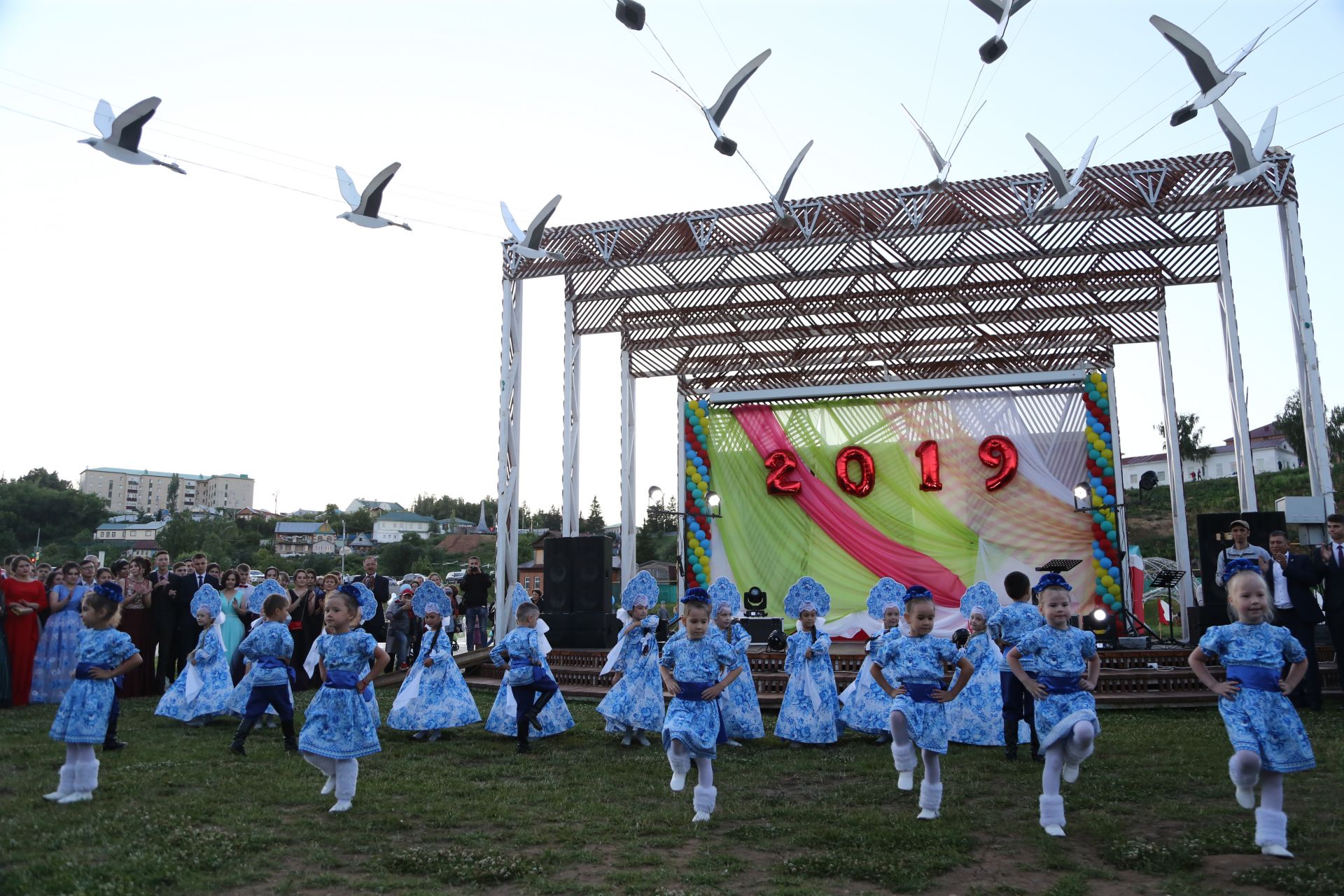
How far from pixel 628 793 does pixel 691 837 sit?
1.30 meters

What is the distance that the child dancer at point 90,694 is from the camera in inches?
236

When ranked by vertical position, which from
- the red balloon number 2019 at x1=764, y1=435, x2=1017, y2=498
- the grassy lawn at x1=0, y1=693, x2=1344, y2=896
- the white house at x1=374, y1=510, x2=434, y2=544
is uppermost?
the white house at x1=374, y1=510, x2=434, y2=544

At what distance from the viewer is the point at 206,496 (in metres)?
149

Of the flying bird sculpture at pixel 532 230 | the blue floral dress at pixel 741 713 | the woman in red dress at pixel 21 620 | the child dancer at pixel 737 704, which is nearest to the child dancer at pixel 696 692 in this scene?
the child dancer at pixel 737 704

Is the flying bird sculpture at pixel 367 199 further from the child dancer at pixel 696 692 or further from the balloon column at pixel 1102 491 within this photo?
the balloon column at pixel 1102 491

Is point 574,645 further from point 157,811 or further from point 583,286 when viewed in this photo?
point 157,811

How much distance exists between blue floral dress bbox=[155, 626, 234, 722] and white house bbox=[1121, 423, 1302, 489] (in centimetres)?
6140

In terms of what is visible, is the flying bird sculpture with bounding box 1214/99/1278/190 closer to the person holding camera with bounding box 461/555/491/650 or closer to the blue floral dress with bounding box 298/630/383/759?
the blue floral dress with bounding box 298/630/383/759

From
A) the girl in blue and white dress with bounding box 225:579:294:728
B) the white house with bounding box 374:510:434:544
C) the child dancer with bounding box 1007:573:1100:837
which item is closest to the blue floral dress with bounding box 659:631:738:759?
the child dancer with bounding box 1007:573:1100:837

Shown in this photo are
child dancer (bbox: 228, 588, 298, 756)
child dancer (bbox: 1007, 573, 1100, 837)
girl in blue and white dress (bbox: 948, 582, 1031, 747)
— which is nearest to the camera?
child dancer (bbox: 1007, 573, 1100, 837)

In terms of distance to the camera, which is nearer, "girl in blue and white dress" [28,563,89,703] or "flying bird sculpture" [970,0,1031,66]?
"flying bird sculpture" [970,0,1031,66]

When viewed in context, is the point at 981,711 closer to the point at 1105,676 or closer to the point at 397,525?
the point at 1105,676

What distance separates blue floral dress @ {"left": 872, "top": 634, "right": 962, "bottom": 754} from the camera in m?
5.72

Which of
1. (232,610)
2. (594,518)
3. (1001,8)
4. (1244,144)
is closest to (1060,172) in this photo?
(1244,144)
